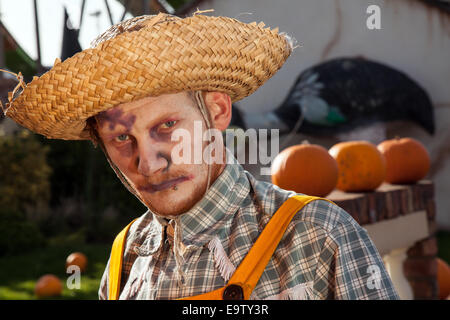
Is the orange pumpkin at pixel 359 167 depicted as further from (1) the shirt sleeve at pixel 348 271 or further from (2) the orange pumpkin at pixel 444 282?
(1) the shirt sleeve at pixel 348 271

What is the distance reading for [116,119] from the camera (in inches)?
69.9

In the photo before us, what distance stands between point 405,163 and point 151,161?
334cm

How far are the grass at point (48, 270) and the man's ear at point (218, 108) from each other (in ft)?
14.8

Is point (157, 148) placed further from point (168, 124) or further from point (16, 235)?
point (16, 235)

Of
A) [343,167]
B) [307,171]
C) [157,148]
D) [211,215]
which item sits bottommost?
[343,167]

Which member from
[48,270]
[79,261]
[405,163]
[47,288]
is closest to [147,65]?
[405,163]

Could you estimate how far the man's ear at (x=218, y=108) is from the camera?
1.89 meters

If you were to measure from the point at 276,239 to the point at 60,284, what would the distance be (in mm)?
5083

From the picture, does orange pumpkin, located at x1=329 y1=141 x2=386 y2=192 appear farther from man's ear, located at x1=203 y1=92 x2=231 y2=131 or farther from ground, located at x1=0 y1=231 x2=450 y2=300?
ground, located at x1=0 y1=231 x2=450 y2=300

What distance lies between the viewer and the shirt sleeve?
5.37 ft

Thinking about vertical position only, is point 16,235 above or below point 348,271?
below

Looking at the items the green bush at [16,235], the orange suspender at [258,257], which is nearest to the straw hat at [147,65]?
the orange suspender at [258,257]

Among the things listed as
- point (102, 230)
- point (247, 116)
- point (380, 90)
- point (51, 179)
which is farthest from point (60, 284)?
point (380, 90)
